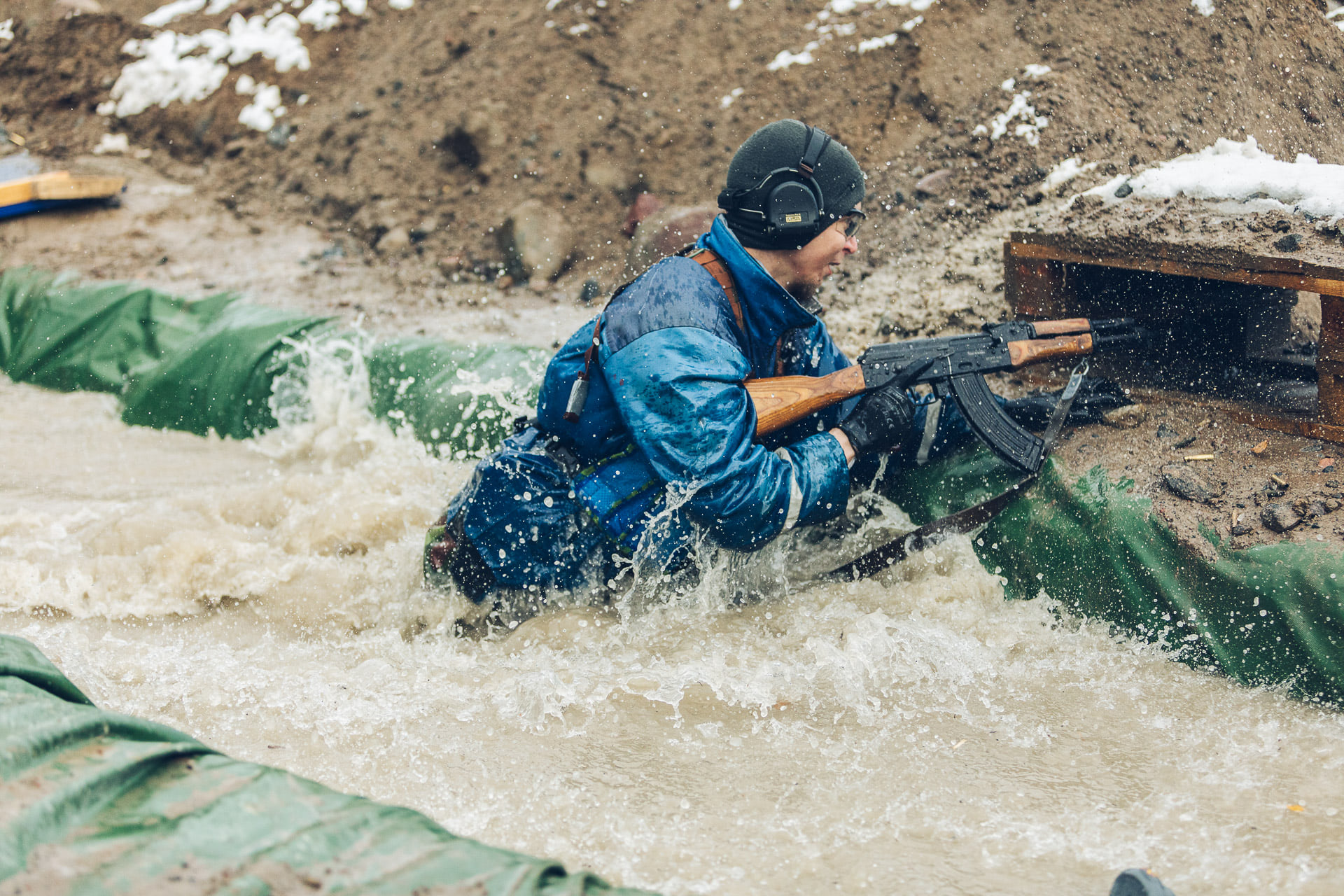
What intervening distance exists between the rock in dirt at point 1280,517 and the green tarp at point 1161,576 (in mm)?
69

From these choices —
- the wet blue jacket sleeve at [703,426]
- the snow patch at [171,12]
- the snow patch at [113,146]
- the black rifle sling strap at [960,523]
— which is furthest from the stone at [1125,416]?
the snow patch at [171,12]

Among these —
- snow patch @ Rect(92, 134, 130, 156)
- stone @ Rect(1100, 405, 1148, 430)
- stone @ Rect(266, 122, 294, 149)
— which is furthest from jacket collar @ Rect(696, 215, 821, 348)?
snow patch @ Rect(92, 134, 130, 156)

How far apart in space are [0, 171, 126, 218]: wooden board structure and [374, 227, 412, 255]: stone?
7.29ft

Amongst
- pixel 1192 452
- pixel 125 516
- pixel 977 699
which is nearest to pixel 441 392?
pixel 125 516

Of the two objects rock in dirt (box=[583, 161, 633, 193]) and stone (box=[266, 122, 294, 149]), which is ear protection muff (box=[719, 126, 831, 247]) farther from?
stone (box=[266, 122, 294, 149])

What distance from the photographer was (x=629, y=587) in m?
3.47

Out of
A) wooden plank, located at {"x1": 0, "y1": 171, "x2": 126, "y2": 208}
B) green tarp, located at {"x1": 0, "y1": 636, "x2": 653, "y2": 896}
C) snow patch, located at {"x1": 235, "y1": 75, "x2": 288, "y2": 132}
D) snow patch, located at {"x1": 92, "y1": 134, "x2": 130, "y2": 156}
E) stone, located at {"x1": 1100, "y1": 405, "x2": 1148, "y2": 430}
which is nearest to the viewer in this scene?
green tarp, located at {"x1": 0, "y1": 636, "x2": 653, "y2": 896}

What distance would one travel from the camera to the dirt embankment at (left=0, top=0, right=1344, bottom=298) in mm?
5270

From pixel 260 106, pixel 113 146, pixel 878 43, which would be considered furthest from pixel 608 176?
pixel 113 146

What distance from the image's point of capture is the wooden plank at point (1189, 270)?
9.47 ft

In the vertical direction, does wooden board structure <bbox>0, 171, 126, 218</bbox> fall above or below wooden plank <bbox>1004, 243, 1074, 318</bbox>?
above

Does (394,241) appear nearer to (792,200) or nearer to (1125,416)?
(792,200)

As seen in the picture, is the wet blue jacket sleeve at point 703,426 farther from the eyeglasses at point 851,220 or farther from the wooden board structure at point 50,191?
the wooden board structure at point 50,191

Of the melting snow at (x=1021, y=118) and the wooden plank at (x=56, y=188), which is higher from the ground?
the wooden plank at (x=56, y=188)
